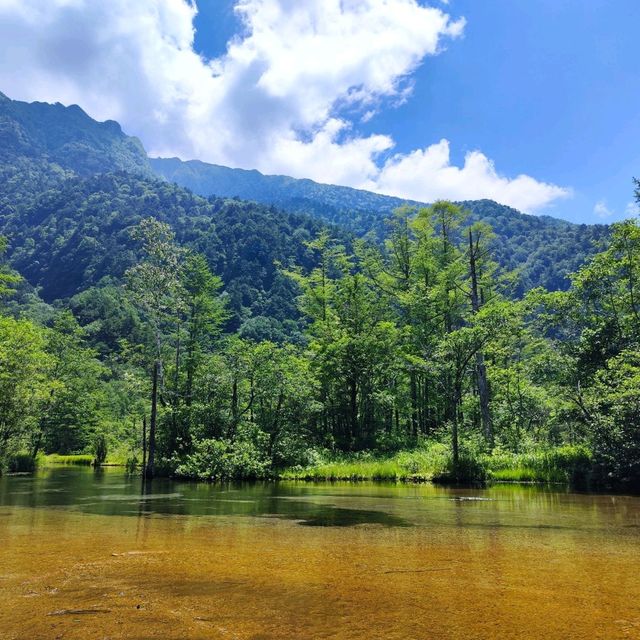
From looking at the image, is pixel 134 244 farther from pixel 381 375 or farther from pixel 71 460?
pixel 381 375

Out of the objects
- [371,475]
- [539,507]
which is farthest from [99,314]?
[539,507]

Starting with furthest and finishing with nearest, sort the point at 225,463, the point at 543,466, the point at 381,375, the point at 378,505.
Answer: the point at 381,375 → the point at 225,463 → the point at 543,466 → the point at 378,505

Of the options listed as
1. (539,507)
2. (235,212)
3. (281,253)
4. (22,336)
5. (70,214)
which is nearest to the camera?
(539,507)

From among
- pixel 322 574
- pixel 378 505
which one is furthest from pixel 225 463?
pixel 322 574

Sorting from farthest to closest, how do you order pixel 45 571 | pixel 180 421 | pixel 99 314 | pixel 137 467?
pixel 99 314, pixel 137 467, pixel 180 421, pixel 45 571

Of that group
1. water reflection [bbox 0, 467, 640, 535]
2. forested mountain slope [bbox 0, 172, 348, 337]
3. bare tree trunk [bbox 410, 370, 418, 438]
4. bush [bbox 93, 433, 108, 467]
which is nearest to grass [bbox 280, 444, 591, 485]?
water reflection [bbox 0, 467, 640, 535]

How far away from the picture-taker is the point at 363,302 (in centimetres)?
3672

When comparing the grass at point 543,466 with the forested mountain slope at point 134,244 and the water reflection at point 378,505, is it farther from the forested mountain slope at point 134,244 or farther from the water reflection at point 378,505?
the forested mountain slope at point 134,244

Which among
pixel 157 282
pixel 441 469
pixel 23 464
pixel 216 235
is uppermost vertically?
pixel 216 235

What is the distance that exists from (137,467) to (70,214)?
16369 centimetres

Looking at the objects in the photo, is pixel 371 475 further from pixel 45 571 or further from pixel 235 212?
pixel 235 212

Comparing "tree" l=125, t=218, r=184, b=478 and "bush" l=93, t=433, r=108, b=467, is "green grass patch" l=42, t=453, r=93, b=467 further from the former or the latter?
"tree" l=125, t=218, r=184, b=478

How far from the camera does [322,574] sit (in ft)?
21.0

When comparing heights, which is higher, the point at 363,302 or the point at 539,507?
the point at 363,302
